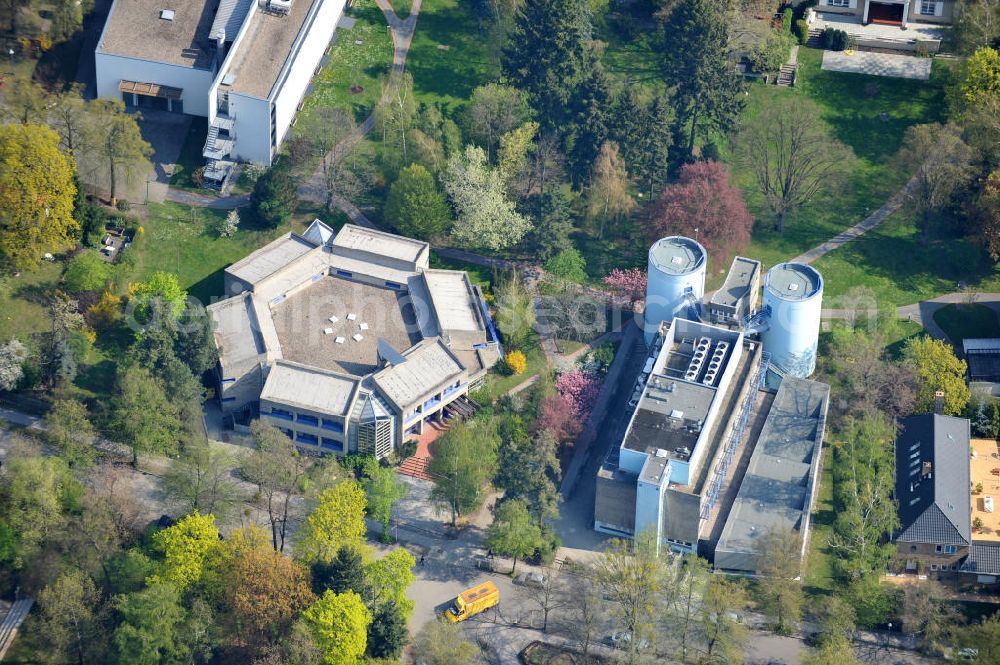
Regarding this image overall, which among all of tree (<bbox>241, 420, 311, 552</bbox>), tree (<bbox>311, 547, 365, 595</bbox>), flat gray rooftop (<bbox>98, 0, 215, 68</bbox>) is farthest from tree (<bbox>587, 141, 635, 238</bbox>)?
tree (<bbox>311, 547, 365, 595</bbox>)

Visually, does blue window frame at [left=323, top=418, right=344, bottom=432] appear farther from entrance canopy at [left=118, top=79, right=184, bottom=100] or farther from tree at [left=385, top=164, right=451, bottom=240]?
entrance canopy at [left=118, top=79, right=184, bottom=100]

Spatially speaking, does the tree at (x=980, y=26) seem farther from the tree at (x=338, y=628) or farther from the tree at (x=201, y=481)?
the tree at (x=338, y=628)

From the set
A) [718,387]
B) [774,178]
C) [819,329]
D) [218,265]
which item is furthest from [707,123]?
[218,265]

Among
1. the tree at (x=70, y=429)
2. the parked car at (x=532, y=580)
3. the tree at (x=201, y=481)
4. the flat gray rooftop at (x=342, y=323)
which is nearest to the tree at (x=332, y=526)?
the tree at (x=201, y=481)

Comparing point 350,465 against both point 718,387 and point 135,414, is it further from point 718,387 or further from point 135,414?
point 718,387

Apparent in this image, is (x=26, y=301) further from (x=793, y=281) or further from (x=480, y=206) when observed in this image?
(x=793, y=281)

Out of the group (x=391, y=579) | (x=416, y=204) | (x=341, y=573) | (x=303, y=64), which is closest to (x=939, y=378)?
(x=416, y=204)
